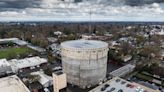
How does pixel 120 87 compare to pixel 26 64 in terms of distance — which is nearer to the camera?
pixel 120 87

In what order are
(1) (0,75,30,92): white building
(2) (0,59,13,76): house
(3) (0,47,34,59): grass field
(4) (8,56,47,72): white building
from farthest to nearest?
(3) (0,47,34,59): grass field, (4) (8,56,47,72): white building, (2) (0,59,13,76): house, (1) (0,75,30,92): white building

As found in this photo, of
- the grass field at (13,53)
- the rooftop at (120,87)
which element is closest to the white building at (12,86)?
the rooftop at (120,87)

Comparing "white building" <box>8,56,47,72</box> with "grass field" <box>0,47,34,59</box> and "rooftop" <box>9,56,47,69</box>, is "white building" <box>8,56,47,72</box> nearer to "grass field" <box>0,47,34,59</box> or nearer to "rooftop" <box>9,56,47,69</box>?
"rooftop" <box>9,56,47,69</box>

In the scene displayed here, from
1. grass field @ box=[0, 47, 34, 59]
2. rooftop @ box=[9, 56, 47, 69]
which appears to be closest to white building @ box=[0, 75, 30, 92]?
rooftop @ box=[9, 56, 47, 69]

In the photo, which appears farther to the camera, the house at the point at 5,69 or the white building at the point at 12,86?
the house at the point at 5,69

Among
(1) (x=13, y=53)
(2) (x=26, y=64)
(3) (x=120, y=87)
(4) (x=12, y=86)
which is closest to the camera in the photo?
(4) (x=12, y=86)

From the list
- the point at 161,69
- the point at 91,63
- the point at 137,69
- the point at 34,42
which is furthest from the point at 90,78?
the point at 34,42

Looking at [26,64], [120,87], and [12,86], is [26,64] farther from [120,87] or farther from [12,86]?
[120,87]

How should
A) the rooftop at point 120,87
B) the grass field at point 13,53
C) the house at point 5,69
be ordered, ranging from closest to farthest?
1. the rooftop at point 120,87
2. the house at point 5,69
3. the grass field at point 13,53

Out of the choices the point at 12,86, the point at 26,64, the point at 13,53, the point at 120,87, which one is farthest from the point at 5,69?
the point at 120,87

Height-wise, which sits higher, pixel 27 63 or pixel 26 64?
pixel 27 63

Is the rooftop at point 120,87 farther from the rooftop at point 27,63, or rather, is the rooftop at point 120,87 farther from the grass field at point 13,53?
the grass field at point 13,53
